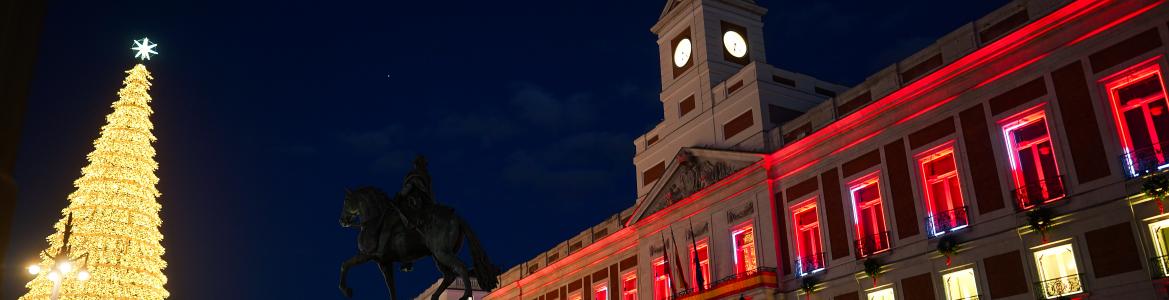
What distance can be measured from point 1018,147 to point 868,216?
500 centimetres

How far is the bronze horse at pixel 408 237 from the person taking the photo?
1159cm

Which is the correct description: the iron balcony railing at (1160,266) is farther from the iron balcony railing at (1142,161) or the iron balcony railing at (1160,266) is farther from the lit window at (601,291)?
the lit window at (601,291)

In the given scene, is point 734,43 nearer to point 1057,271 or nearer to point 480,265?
point 1057,271

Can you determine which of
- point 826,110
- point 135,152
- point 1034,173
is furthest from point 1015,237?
point 135,152

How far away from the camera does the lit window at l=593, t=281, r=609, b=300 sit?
38.3 m

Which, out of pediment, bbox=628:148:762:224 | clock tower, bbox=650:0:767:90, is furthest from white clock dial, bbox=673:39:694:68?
pediment, bbox=628:148:762:224

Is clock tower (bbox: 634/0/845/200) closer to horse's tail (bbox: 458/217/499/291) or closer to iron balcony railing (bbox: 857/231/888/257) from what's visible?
iron balcony railing (bbox: 857/231/888/257)

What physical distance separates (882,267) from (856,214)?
1842 mm

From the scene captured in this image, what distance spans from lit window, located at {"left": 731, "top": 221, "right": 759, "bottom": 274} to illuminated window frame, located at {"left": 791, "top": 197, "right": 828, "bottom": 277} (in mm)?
1786

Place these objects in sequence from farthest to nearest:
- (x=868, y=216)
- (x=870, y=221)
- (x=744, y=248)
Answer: (x=744, y=248), (x=868, y=216), (x=870, y=221)

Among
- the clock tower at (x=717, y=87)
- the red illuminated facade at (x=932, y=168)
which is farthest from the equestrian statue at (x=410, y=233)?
the clock tower at (x=717, y=87)

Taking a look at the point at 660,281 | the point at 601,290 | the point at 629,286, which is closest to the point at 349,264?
the point at 660,281

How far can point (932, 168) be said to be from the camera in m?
23.1

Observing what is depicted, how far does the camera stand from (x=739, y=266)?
94.4 ft
